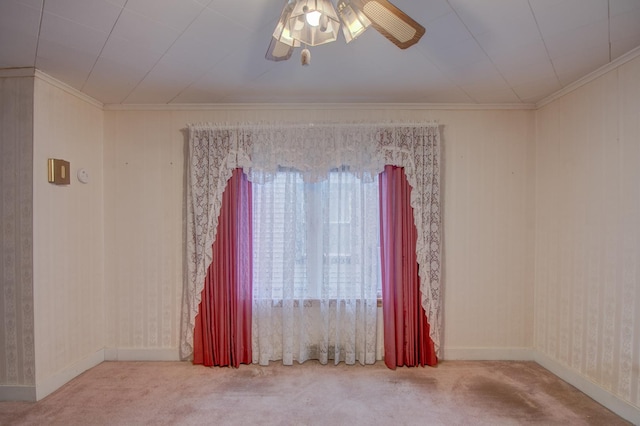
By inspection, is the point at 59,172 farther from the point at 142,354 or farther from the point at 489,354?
the point at 489,354

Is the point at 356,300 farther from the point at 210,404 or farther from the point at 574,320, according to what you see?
the point at 574,320

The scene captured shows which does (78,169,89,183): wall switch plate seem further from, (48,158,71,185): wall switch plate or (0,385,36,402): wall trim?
(0,385,36,402): wall trim

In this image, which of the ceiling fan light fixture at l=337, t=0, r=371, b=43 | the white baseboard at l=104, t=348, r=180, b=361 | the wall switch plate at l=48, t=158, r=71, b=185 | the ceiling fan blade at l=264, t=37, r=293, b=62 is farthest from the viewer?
the white baseboard at l=104, t=348, r=180, b=361

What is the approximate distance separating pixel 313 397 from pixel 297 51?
2.38m

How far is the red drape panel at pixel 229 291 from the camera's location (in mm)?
2723

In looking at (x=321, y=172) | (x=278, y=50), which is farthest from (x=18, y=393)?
(x=278, y=50)

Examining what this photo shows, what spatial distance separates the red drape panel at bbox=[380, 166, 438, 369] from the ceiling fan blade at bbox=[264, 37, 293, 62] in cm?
149

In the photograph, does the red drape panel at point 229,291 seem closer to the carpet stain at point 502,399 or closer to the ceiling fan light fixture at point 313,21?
the ceiling fan light fixture at point 313,21

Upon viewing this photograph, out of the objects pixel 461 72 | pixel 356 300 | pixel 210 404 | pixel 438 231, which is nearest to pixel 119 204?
pixel 210 404

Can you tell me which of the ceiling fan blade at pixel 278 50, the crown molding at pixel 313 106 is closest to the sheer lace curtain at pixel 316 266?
the crown molding at pixel 313 106

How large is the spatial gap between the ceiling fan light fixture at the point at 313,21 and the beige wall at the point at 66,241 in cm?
212

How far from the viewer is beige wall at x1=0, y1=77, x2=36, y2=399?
2.21 meters

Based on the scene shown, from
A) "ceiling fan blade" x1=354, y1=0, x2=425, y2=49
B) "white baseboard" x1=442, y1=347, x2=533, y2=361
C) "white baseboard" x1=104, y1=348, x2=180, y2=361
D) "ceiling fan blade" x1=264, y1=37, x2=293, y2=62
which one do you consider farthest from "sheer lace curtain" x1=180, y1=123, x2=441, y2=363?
"ceiling fan blade" x1=354, y1=0, x2=425, y2=49

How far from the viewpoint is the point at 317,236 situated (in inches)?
111
